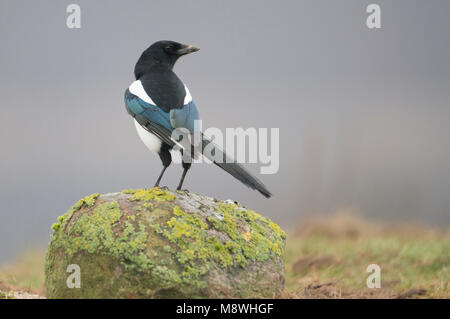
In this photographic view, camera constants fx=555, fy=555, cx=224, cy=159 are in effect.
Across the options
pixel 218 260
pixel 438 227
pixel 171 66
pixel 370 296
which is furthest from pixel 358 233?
pixel 218 260

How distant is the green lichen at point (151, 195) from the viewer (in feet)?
15.1

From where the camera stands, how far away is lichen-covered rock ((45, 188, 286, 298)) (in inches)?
161

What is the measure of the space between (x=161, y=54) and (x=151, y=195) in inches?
69.5

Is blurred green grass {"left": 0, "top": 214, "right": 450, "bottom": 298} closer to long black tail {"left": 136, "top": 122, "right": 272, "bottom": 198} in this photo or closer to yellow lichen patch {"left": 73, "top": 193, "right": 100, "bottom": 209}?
long black tail {"left": 136, "top": 122, "right": 272, "bottom": 198}

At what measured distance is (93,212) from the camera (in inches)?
177

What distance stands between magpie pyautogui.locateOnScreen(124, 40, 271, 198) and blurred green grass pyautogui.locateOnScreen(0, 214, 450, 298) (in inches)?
46.4

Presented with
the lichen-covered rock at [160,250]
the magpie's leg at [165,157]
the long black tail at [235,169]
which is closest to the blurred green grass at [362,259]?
the lichen-covered rock at [160,250]

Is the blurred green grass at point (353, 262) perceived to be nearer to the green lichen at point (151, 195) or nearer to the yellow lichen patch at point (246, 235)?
the yellow lichen patch at point (246, 235)

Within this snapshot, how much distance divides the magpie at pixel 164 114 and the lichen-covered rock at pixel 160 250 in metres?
0.40

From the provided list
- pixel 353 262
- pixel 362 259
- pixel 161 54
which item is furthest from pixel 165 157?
pixel 362 259

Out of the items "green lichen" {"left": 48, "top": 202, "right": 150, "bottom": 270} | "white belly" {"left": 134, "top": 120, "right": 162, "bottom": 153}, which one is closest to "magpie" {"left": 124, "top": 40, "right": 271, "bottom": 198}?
"white belly" {"left": 134, "top": 120, "right": 162, "bottom": 153}

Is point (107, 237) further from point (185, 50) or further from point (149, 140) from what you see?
point (185, 50)
